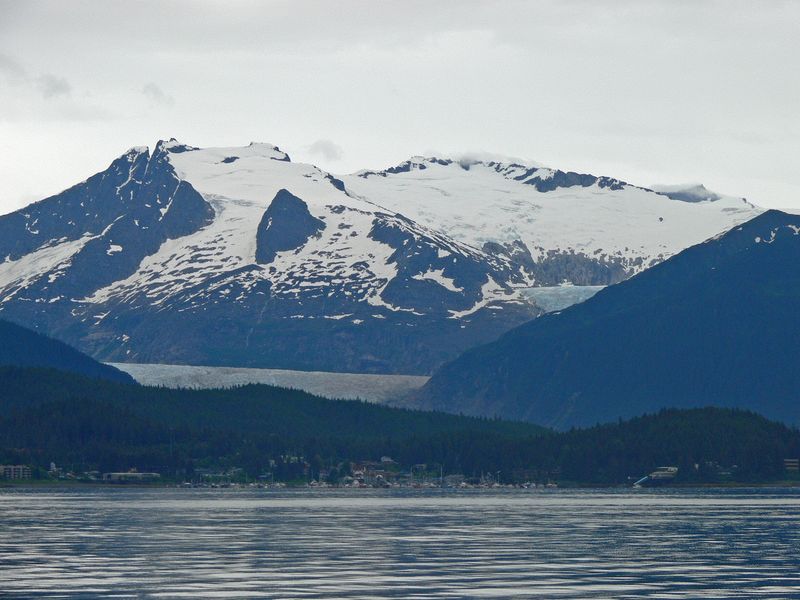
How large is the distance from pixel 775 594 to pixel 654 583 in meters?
9.47

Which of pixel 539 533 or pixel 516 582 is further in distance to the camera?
pixel 539 533

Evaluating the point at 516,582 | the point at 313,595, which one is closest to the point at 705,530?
the point at 516,582

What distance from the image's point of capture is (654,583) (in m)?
125

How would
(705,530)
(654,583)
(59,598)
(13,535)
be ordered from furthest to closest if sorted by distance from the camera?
(705,530)
(13,535)
(654,583)
(59,598)

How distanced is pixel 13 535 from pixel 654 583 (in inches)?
2963

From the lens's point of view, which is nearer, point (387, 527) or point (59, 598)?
point (59, 598)

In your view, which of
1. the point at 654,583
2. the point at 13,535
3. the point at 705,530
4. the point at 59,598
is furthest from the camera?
the point at 705,530

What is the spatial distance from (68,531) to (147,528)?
380 inches

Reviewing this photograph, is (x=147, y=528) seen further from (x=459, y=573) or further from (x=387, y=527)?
(x=459, y=573)

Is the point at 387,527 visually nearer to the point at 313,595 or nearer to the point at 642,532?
the point at 642,532

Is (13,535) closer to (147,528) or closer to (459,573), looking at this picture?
(147,528)

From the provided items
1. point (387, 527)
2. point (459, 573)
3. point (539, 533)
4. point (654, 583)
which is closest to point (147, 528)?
point (387, 527)

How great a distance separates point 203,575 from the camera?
131 m

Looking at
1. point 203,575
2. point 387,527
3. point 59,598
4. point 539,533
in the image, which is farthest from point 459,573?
point 387,527
